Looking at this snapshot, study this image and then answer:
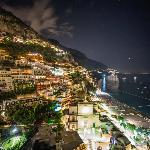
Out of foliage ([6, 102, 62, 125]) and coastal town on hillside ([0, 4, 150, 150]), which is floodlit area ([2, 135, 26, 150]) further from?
foliage ([6, 102, 62, 125])

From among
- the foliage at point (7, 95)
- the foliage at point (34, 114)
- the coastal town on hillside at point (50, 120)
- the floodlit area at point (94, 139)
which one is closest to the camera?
the coastal town on hillside at point (50, 120)

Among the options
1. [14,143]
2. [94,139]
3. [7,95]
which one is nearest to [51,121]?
[94,139]

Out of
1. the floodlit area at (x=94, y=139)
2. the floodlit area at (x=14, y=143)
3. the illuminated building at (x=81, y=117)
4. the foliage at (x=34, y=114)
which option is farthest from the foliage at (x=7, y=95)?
the floodlit area at (x=14, y=143)

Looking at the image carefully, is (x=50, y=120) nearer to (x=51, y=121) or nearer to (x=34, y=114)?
(x=51, y=121)

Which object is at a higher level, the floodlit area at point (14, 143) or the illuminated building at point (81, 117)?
the illuminated building at point (81, 117)

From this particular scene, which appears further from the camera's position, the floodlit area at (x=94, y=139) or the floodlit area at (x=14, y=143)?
the floodlit area at (x=94, y=139)

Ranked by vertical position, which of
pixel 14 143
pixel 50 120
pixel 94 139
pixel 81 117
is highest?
pixel 81 117

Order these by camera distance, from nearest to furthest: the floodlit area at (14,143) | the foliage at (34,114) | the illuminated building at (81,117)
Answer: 1. the floodlit area at (14,143)
2. the illuminated building at (81,117)
3. the foliage at (34,114)

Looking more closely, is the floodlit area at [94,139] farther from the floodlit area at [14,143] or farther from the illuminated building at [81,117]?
the floodlit area at [14,143]

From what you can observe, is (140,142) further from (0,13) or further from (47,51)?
(0,13)

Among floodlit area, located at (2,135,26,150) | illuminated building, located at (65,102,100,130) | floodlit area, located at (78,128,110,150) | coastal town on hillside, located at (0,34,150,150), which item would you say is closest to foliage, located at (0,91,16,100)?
coastal town on hillside, located at (0,34,150,150)

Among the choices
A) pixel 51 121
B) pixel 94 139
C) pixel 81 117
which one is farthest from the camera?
pixel 81 117
